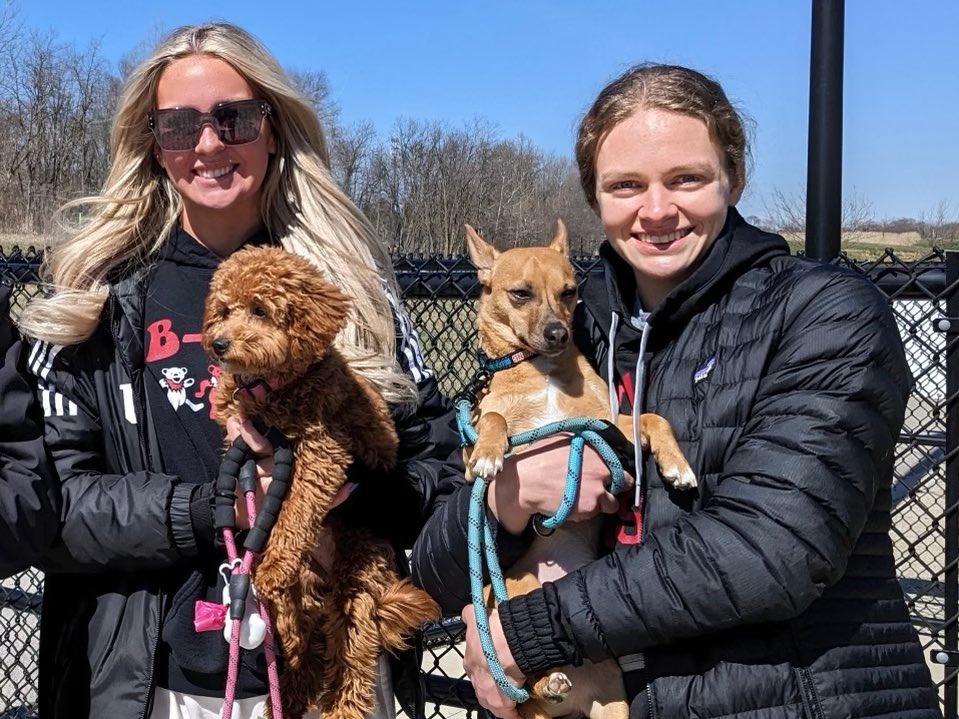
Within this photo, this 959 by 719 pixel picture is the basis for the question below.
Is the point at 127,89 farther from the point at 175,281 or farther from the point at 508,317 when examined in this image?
the point at 508,317

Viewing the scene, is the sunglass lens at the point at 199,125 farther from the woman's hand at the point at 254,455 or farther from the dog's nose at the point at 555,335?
the dog's nose at the point at 555,335

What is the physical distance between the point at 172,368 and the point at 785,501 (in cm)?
172

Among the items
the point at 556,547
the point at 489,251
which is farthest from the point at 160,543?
the point at 489,251

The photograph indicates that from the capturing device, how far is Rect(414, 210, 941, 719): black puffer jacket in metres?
1.73

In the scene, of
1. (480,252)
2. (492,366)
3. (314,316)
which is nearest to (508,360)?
(492,366)

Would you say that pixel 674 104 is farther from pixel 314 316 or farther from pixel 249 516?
pixel 249 516

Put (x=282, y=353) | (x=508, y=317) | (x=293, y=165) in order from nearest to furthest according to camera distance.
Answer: (x=282, y=353) < (x=293, y=165) < (x=508, y=317)

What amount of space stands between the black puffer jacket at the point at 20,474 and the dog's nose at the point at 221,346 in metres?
0.61

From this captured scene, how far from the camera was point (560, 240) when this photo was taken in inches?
137

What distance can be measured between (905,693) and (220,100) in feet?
7.88

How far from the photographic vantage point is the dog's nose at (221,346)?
216 centimetres

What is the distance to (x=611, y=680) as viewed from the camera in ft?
7.30

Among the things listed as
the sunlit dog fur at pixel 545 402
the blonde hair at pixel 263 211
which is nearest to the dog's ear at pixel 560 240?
the sunlit dog fur at pixel 545 402

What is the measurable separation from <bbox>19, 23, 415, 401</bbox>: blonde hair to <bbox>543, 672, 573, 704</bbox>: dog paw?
944mm
